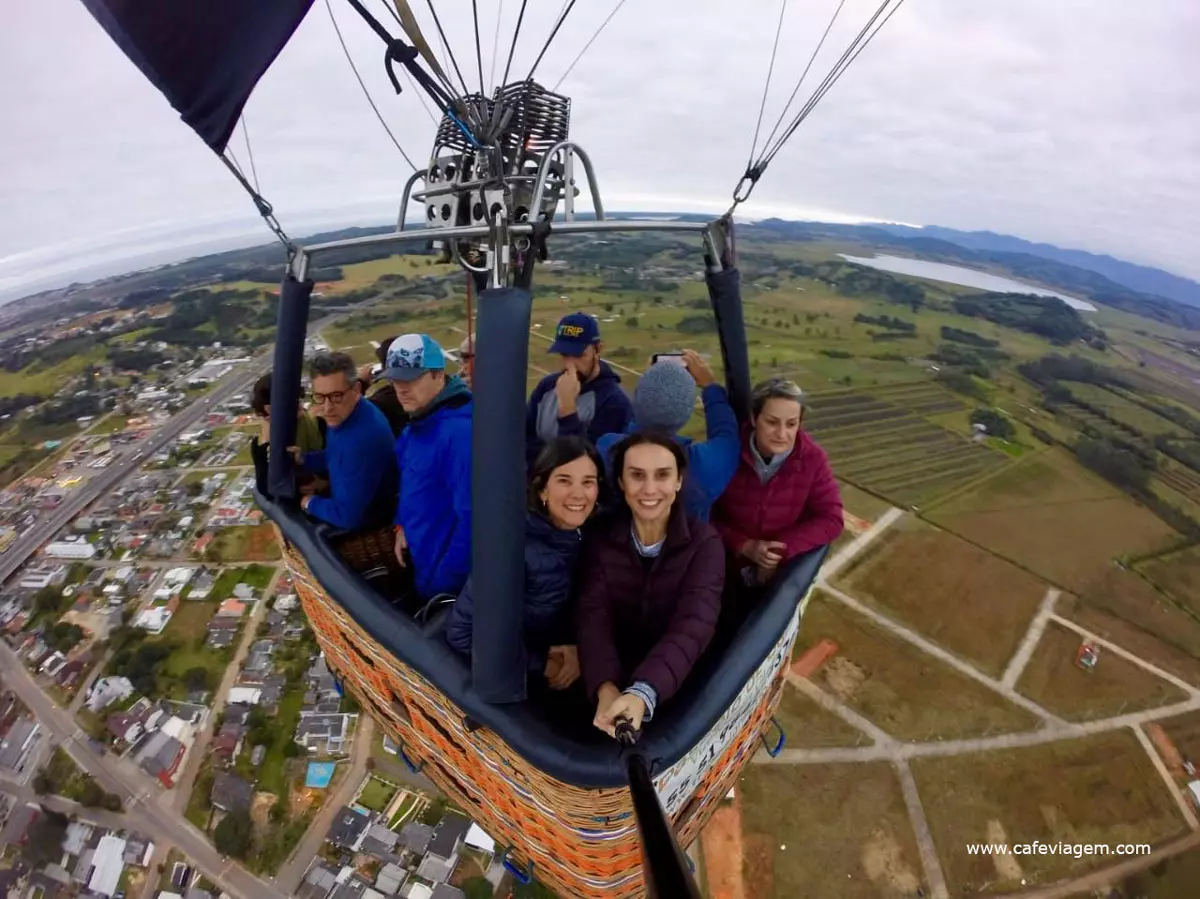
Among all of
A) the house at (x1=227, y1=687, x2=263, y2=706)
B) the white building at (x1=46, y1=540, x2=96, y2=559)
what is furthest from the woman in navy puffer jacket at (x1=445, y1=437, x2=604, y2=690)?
the white building at (x1=46, y1=540, x2=96, y2=559)

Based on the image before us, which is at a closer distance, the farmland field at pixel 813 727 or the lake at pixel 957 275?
the farmland field at pixel 813 727

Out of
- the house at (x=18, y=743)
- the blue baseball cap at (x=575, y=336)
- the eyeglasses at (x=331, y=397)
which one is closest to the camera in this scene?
the eyeglasses at (x=331, y=397)

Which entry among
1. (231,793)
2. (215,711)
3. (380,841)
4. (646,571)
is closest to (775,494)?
(646,571)

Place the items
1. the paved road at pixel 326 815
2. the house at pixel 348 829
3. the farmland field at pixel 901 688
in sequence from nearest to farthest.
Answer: the paved road at pixel 326 815
the house at pixel 348 829
the farmland field at pixel 901 688

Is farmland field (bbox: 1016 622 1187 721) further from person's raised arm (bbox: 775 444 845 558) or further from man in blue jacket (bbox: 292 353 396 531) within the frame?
man in blue jacket (bbox: 292 353 396 531)

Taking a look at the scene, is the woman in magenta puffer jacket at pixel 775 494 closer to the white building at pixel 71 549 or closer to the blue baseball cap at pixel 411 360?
the blue baseball cap at pixel 411 360

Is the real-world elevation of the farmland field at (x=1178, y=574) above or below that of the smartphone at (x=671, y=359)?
below

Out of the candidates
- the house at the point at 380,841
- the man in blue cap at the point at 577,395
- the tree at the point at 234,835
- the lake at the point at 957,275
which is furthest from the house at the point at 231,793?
the lake at the point at 957,275
